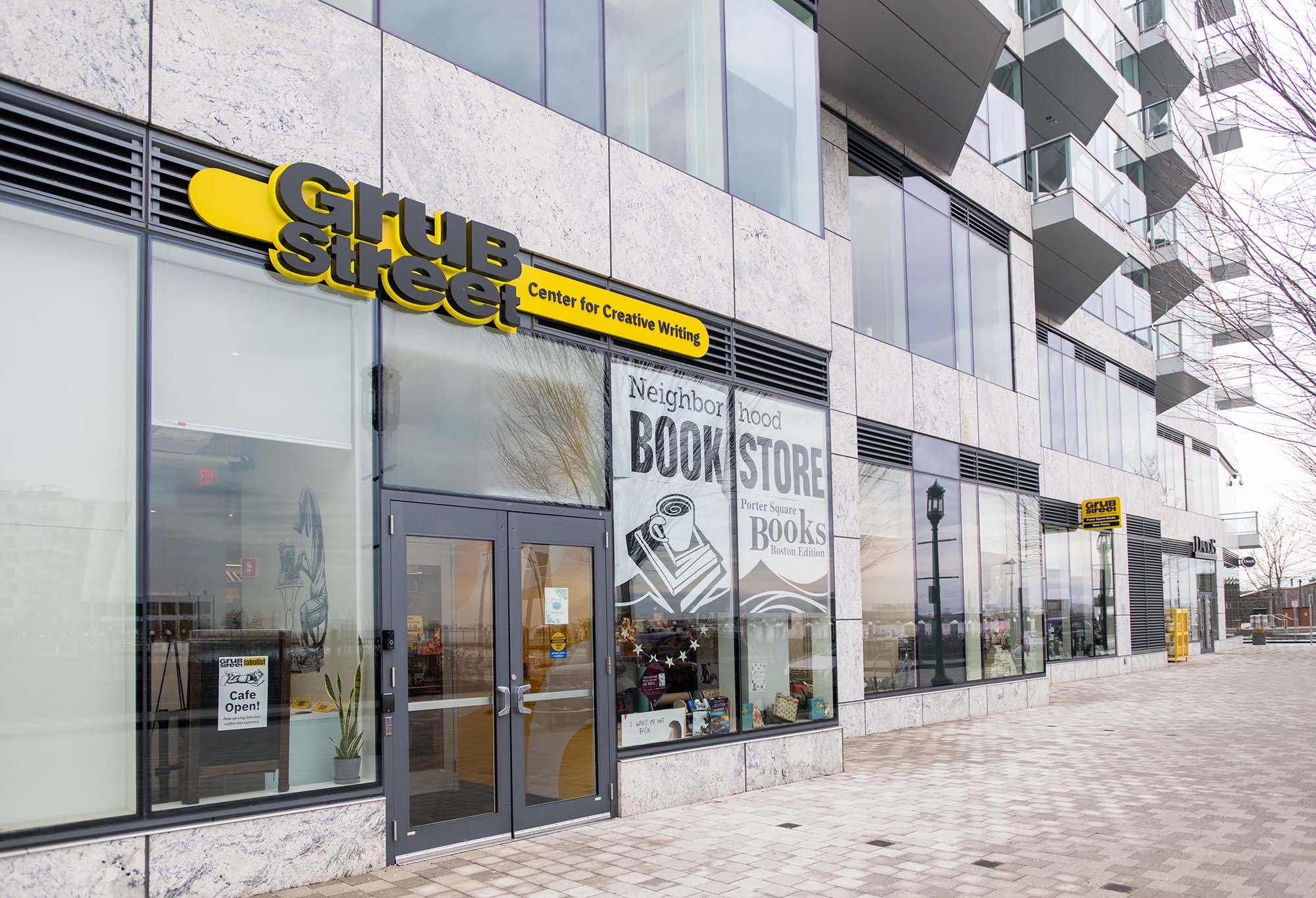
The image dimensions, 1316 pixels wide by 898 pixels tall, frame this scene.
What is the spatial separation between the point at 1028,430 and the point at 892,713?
780 cm

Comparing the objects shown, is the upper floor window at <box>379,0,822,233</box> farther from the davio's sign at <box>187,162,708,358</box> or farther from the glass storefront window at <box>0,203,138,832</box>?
the glass storefront window at <box>0,203,138,832</box>

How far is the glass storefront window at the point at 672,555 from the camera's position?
32.7ft

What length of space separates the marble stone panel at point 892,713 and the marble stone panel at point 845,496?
2.90m

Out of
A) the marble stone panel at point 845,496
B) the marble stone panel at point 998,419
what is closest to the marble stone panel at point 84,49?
the marble stone panel at point 845,496

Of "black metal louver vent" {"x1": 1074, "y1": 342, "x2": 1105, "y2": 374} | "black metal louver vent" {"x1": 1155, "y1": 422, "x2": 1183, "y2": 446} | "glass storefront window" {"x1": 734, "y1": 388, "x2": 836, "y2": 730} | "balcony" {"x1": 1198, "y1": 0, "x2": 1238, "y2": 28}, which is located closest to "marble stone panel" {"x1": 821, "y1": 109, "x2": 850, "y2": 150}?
"glass storefront window" {"x1": 734, "y1": 388, "x2": 836, "y2": 730}

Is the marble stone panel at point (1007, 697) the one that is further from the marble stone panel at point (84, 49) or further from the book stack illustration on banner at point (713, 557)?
the marble stone panel at point (84, 49)

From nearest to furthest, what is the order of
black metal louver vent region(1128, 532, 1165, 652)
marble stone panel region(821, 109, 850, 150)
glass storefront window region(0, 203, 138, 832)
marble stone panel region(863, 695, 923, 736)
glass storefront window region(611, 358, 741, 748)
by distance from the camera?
1. glass storefront window region(0, 203, 138, 832)
2. glass storefront window region(611, 358, 741, 748)
3. marble stone panel region(863, 695, 923, 736)
4. marble stone panel region(821, 109, 850, 150)
5. black metal louver vent region(1128, 532, 1165, 652)

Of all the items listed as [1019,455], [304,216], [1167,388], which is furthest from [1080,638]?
[304,216]

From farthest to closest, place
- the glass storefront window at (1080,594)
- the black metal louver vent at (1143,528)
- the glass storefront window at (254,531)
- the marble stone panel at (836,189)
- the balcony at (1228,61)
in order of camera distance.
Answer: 1. the black metal louver vent at (1143,528)
2. the glass storefront window at (1080,594)
3. the marble stone panel at (836,189)
4. the balcony at (1228,61)
5. the glass storefront window at (254,531)

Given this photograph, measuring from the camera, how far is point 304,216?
7.58 metres

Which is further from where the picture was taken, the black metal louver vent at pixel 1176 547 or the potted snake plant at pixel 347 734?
the black metal louver vent at pixel 1176 547

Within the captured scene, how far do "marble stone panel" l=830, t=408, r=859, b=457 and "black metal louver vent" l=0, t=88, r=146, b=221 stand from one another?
10.7m

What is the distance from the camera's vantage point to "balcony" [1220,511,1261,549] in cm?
4894

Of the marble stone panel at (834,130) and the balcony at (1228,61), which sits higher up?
the marble stone panel at (834,130)
